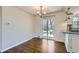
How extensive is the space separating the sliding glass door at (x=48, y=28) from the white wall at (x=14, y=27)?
931 mm

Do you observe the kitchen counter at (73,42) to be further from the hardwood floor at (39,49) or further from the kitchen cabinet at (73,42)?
the hardwood floor at (39,49)

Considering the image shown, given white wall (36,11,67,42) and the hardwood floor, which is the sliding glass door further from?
the hardwood floor

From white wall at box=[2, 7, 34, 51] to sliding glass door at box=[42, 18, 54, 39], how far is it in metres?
0.93

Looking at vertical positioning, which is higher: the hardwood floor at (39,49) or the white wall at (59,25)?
the white wall at (59,25)

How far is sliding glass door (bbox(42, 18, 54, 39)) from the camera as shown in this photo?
4.86m

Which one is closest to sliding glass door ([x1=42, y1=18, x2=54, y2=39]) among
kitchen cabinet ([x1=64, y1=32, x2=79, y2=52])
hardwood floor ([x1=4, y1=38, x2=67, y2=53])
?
hardwood floor ([x1=4, y1=38, x2=67, y2=53])

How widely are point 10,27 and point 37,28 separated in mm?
2329

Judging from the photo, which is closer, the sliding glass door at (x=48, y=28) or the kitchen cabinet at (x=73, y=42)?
the kitchen cabinet at (x=73, y=42)

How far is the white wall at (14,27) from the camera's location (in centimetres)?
302

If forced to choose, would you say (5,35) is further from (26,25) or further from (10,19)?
(26,25)

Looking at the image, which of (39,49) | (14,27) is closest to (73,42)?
(39,49)

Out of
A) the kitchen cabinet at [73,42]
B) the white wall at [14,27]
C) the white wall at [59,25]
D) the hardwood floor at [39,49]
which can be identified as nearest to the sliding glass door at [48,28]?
the white wall at [59,25]
